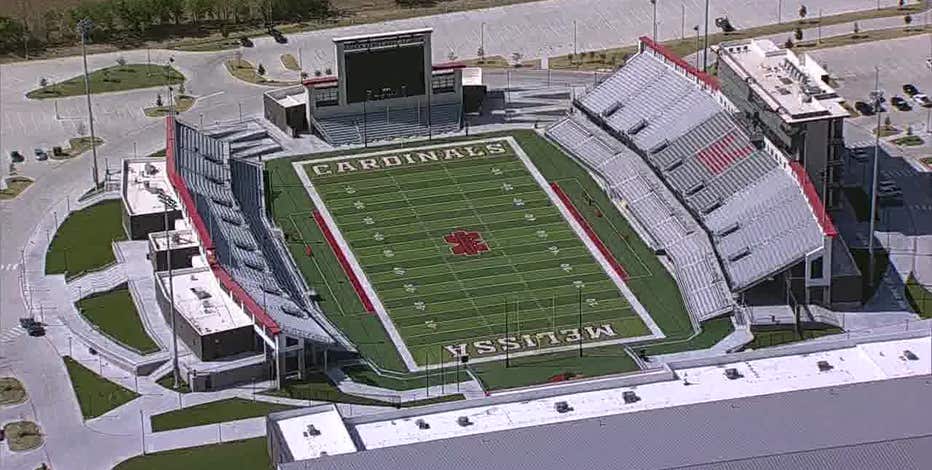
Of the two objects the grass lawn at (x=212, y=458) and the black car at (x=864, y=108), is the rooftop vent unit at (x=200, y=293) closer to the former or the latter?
the grass lawn at (x=212, y=458)

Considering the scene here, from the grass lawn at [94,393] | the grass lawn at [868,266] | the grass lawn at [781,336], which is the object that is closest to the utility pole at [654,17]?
the grass lawn at [868,266]

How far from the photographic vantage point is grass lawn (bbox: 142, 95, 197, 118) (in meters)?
167

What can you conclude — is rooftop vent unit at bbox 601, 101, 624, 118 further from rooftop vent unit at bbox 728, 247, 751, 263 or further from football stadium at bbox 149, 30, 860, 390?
rooftop vent unit at bbox 728, 247, 751, 263

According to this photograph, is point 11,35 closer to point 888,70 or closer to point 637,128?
point 637,128

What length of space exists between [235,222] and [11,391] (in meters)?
24.4

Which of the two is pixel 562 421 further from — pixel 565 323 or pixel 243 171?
pixel 243 171

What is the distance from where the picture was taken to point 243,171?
150m

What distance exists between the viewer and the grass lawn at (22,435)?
368 feet

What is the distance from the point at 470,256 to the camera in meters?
137

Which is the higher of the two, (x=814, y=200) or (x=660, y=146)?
(x=660, y=146)

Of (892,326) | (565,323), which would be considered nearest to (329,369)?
(565,323)

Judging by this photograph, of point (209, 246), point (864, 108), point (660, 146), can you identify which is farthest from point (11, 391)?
point (864, 108)

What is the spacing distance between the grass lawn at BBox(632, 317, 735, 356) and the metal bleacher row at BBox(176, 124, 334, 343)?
2078 cm

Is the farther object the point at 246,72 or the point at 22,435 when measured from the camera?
the point at 246,72
